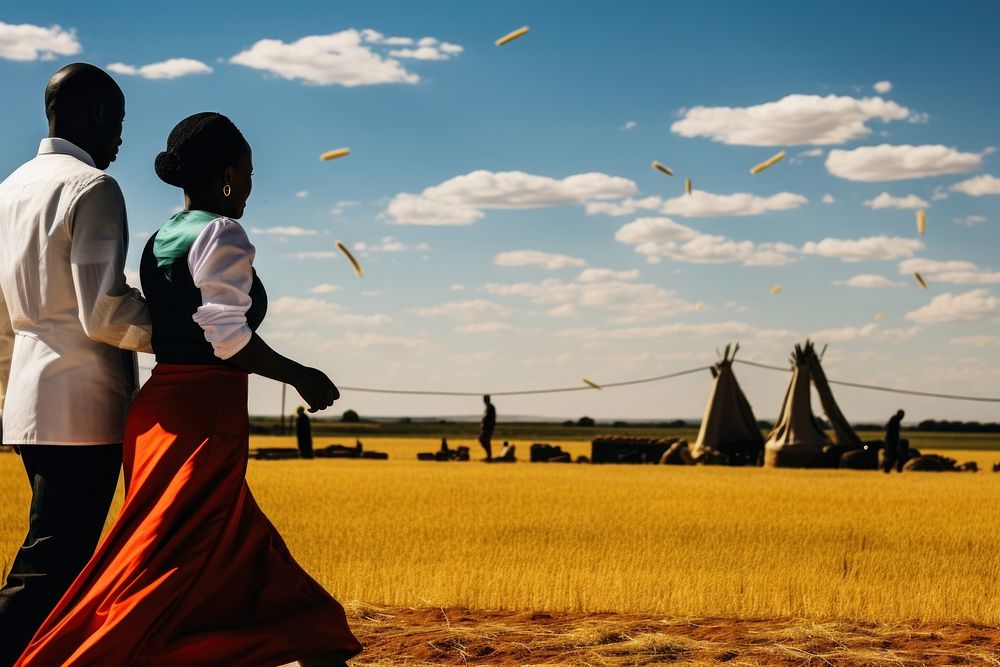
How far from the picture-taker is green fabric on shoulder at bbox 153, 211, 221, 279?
12.7ft

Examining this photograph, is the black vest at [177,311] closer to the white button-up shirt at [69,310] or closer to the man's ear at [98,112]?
the white button-up shirt at [69,310]

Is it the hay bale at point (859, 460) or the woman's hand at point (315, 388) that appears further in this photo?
the hay bale at point (859, 460)

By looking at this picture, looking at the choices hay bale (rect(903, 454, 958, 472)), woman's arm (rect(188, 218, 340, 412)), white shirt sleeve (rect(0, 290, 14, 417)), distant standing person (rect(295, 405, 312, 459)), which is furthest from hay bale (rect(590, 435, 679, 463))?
woman's arm (rect(188, 218, 340, 412))

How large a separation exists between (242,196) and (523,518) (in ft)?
32.5

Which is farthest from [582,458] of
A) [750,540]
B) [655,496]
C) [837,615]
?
[837,615]

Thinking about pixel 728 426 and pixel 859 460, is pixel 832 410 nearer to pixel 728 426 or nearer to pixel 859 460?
pixel 859 460

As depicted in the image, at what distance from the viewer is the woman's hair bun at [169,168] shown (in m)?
4.00

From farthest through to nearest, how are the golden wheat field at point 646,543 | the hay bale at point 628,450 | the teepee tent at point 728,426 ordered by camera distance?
the hay bale at point 628,450 → the teepee tent at point 728,426 → the golden wheat field at point 646,543

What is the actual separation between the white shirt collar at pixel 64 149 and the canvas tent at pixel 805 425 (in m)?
26.3

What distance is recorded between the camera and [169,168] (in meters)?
4.02

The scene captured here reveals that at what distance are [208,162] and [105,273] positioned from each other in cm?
52

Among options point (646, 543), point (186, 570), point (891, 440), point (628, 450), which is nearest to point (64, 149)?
point (186, 570)

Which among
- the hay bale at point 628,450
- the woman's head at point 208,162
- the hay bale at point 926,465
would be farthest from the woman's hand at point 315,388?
the hay bale at point 628,450

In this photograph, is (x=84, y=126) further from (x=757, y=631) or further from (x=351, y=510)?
(x=351, y=510)
